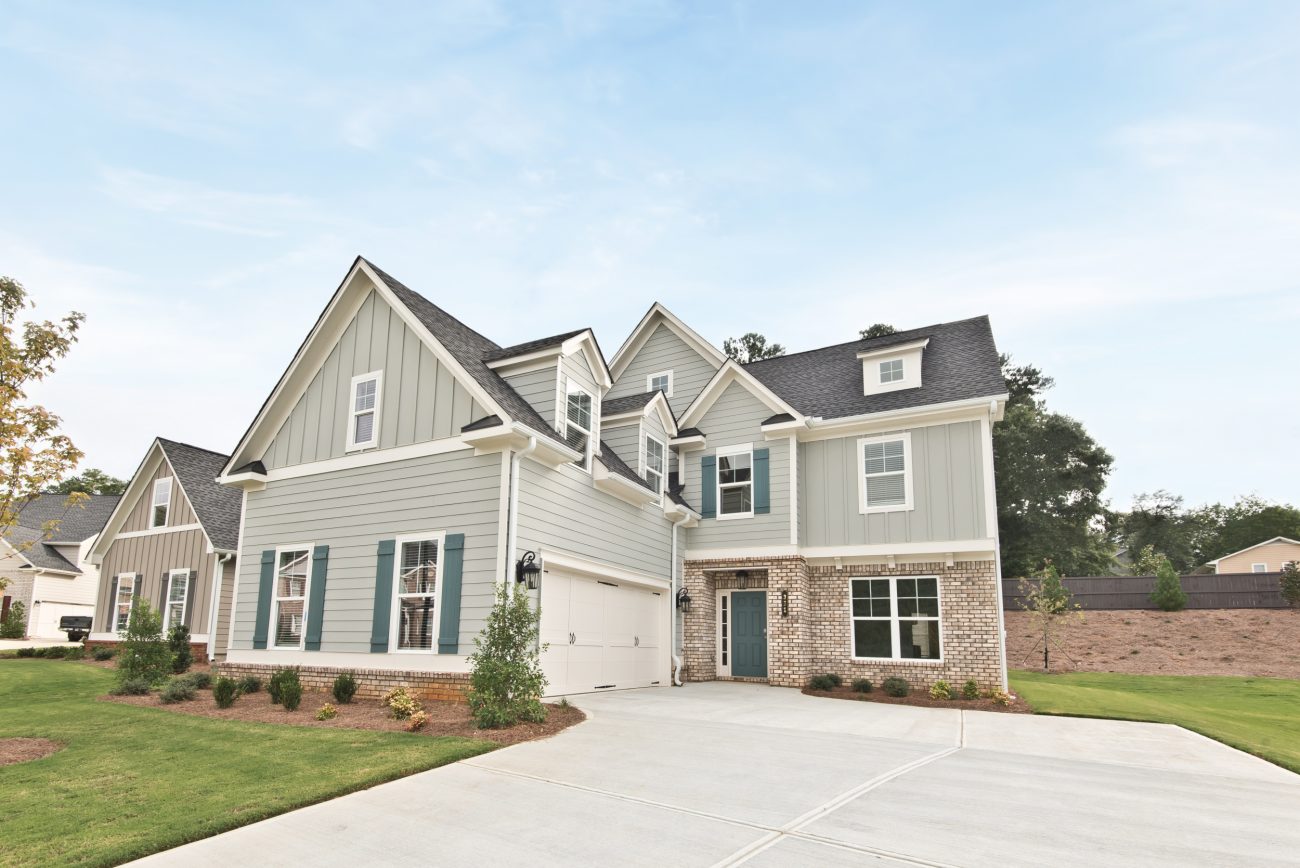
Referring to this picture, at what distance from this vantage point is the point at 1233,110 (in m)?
12.7

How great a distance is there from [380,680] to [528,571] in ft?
10.6

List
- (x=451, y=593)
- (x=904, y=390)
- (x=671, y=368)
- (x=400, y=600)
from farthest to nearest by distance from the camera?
(x=671, y=368)
(x=904, y=390)
(x=400, y=600)
(x=451, y=593)

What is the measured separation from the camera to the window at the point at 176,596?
2144 centimetres

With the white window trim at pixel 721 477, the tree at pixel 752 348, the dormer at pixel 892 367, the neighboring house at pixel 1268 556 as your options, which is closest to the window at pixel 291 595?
the white window trim at pixel 721 477

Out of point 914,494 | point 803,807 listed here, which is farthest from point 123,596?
point 803,807

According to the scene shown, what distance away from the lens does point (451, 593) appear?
40.0 feet

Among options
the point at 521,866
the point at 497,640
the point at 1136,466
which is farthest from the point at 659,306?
the point at 1136,466

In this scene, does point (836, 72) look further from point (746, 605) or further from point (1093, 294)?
point (746, 605)

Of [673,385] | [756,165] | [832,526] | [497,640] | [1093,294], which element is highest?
[756,165]

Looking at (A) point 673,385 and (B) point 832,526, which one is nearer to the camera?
(B) point 832,526

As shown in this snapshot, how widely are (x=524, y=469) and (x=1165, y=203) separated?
13036 mm

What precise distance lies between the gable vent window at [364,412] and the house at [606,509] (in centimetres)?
4

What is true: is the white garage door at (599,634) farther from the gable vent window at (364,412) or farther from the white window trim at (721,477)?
the gable vent window at (364,412)

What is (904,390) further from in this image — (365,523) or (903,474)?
(365,523)
